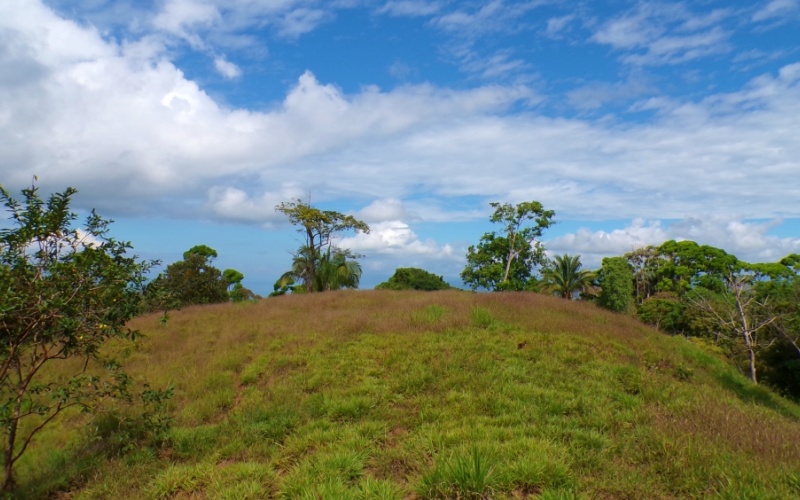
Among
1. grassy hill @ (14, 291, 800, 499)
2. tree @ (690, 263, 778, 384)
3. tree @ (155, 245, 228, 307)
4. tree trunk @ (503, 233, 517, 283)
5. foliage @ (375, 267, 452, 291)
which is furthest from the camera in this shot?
foliage @ (375, 267, 452, 291)

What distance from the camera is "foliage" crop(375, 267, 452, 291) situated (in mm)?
51594

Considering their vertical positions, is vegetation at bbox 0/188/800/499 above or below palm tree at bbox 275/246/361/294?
below

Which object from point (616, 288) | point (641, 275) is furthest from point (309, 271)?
point (641, 275)

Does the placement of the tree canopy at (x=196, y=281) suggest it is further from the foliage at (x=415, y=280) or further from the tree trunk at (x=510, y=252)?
the tree trunk at (x=510, y=252)

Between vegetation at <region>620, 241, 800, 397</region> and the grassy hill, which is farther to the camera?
vegetation at <region>620, 241, 800, 397</region>

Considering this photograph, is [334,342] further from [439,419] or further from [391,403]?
[439,419]

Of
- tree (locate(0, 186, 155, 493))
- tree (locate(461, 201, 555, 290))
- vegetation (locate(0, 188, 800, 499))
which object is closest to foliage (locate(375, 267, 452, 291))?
tree (locate(461, 201, 555, 290))

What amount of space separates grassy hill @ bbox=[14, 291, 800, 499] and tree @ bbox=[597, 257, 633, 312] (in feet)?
99.6

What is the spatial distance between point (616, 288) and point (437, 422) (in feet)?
137

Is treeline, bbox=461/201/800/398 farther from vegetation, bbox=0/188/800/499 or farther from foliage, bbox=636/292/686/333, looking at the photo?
vegetation, bbox=0/188/800/499

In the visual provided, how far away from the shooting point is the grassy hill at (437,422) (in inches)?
193

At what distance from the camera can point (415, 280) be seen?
171 feet

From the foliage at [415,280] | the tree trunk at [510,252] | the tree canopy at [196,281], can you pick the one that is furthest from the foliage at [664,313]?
the tree canopy at [196,281]

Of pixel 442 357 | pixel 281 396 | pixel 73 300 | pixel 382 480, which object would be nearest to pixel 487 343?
pixel 442 357
